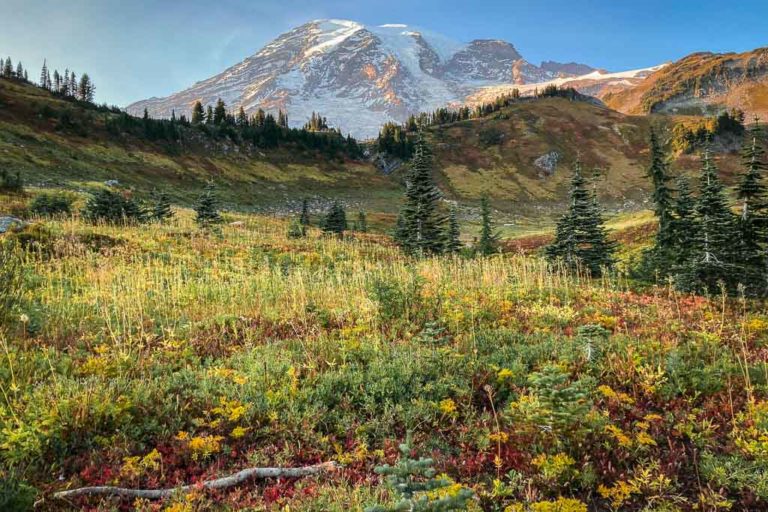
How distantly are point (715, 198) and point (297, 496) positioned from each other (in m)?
19.1

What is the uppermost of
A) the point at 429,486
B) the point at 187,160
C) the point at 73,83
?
the point at 73,83

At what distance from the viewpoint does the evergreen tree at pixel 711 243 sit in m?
16.5

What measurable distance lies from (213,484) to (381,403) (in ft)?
7.23

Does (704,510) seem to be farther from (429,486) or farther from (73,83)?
(73,83)

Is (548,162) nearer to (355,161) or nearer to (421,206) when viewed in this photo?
(355,161)

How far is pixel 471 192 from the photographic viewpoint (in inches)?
4306

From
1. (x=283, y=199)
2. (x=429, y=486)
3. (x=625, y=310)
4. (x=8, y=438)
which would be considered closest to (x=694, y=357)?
(x=625, y=310)

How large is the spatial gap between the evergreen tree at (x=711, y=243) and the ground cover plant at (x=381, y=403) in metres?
8.18

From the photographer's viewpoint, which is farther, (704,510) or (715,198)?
(715,198)

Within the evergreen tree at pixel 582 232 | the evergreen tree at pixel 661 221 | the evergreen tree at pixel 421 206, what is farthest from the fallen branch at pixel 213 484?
the evergreen tree at pixel 661 221

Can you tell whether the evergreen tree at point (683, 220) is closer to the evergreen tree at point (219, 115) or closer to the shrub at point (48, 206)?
the shrub at point (48, 206)

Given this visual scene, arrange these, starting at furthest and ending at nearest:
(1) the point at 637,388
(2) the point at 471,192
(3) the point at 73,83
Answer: (3) the point at 73,83, (2) the point at 471,192, (1) the point at 637,388

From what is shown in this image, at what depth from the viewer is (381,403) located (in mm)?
5684

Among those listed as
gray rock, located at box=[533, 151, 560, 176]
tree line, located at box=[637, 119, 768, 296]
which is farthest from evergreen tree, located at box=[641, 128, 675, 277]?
gray rock, located at box=[533, 151, 560, 176]
